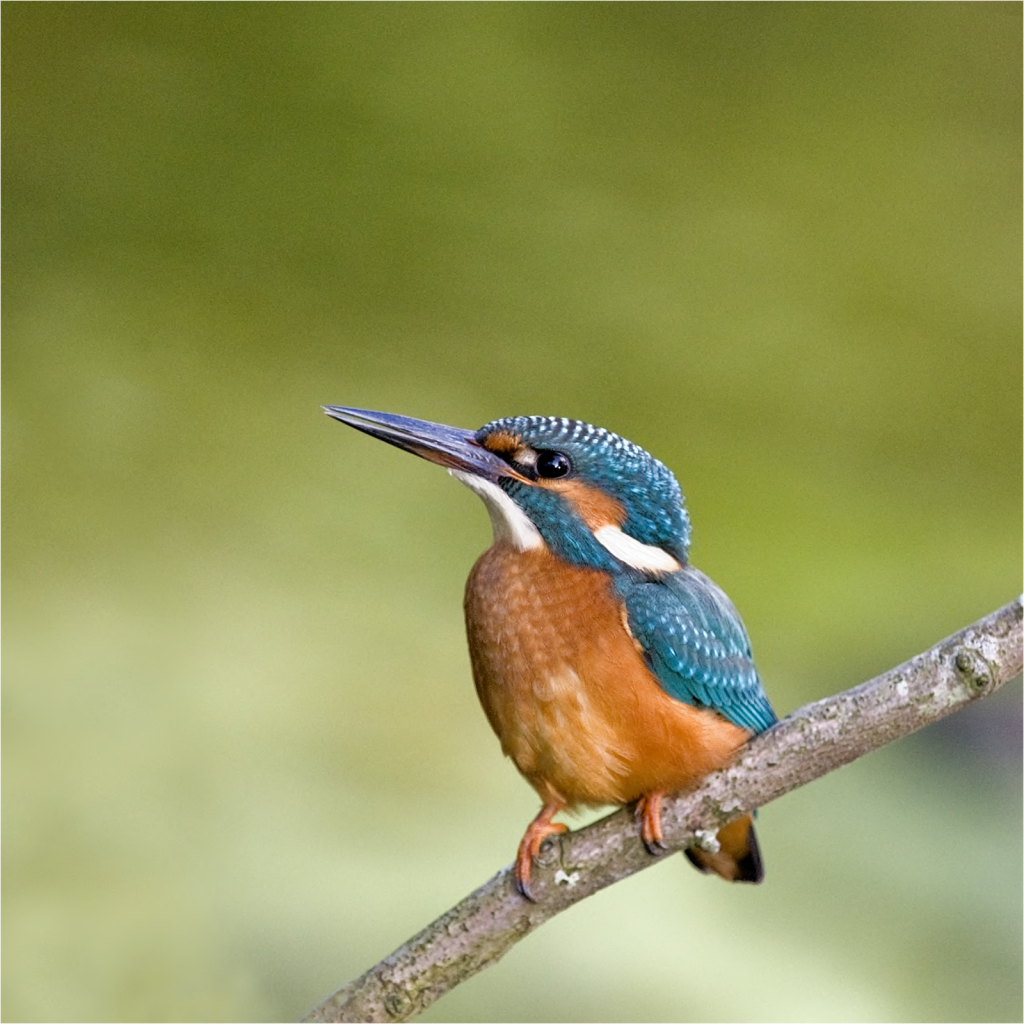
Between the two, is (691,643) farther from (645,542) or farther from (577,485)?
(577,485)

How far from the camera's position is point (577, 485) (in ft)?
5.27

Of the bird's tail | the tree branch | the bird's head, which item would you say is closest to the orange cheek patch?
the bird's head

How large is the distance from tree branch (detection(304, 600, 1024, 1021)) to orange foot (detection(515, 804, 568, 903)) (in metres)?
0.01

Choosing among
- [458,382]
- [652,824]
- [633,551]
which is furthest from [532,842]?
[458,382]

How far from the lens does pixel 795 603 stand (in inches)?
107

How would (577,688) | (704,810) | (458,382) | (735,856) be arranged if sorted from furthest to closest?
1. (458,382)
2. (735,856)
3. (577,688)
4. (704,810)

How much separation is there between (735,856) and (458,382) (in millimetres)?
1248

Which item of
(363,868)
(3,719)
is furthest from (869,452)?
(3,719)

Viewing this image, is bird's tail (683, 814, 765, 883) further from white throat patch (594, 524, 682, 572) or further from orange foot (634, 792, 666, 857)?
white throat patch (594, 524, 682, 572)

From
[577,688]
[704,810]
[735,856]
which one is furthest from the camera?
[735,856]

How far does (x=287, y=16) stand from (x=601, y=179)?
28.1 inches

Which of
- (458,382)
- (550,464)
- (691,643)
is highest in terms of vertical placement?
(458,382)

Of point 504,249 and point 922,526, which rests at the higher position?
point 504,249

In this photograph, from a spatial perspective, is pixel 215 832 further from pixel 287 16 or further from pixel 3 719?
pixel 287 16
